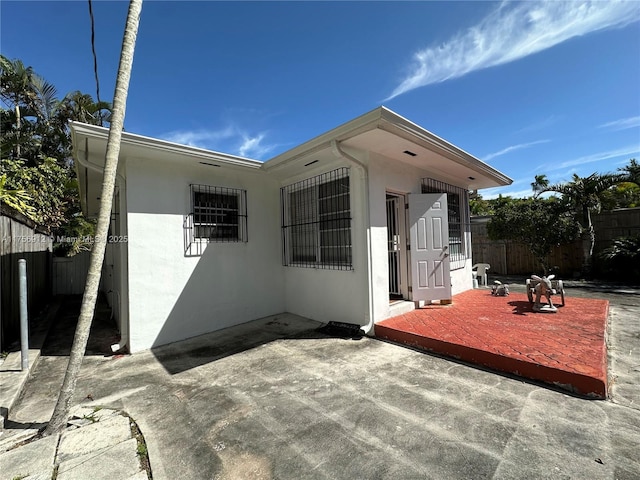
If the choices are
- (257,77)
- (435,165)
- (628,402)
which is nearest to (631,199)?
(435,165)

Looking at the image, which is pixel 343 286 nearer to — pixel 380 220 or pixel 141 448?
pixel 380 220

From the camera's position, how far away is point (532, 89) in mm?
6695

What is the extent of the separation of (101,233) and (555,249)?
1308cm

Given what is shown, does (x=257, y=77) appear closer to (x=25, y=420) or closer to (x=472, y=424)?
(x=25, y=420)

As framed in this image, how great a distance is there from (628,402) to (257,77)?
26.1 ft

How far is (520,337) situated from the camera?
11.9 feet

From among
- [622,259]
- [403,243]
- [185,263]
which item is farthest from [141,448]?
[622,259]

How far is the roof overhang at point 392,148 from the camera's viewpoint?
11.7 feet

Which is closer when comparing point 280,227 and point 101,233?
point 101,233

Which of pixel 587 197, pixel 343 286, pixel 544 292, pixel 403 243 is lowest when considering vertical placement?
pixel 544 292

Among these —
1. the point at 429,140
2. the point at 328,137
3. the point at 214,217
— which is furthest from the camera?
the point at 214,217

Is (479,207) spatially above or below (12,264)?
above

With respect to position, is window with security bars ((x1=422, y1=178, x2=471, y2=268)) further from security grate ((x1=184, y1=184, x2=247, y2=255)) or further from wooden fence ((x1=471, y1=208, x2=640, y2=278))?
wooden fence ((x1=471, y1=208, x2=640, y2=278))

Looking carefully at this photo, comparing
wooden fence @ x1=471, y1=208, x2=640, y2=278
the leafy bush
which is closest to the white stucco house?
the leafy bush
